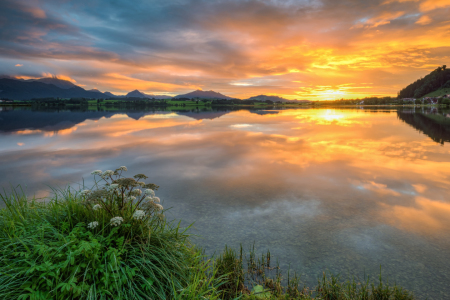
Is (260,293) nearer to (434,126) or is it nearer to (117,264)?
(117,264)

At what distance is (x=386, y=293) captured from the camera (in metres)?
5.38

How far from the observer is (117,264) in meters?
4.56

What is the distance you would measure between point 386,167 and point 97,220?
56.3 ft

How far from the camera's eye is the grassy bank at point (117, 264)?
425 centimetres

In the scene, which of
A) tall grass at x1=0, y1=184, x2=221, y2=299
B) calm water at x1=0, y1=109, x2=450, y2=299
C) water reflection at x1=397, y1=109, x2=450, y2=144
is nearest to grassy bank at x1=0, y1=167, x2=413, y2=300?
tall grass at x1=0, y1=184, x2=221, y2=299

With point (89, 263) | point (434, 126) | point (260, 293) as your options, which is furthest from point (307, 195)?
point (434, 126)

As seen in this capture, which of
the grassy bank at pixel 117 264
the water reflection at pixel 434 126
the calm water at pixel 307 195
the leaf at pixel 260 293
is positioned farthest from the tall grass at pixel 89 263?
the water reflection at pixel 434 126

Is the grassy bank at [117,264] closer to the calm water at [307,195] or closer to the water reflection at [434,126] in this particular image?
the calm water at [307,195]

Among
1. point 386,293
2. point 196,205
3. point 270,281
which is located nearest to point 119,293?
point 270,281

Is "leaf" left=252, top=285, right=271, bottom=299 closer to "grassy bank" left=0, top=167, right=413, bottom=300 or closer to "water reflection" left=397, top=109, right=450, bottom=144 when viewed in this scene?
"grassy bank" left=0, top=167, right=413, bottom=300

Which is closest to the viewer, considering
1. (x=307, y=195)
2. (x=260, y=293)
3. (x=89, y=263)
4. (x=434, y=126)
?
(x=89, y=263)

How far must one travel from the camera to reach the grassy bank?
4254mm

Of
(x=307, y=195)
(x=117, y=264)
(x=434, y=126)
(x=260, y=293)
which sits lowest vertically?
(x=260, y=293)

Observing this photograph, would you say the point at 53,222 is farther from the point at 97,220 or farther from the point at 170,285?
the point at 170,285
